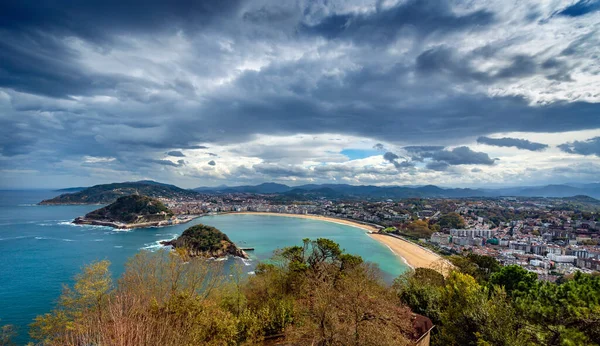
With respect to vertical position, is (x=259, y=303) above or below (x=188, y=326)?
below

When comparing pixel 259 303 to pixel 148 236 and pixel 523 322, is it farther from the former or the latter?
pixel 148 236

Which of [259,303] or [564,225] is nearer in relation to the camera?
[259,303]

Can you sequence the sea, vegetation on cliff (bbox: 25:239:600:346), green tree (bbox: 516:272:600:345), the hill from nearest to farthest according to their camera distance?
1. green tree (bbox: 516:272:600:345)
2. vegetation on cliff (bbox: 25:239:600:346)
3. the sea
4. the hill

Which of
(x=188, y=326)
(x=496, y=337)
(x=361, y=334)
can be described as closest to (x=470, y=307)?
(x=496, y=337)

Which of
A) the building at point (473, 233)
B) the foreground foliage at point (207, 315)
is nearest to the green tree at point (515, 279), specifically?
the foreground foliage at point (207, 315)

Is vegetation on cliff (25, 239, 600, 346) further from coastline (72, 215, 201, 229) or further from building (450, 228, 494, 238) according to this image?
coastline (72, 215, 201, 229)

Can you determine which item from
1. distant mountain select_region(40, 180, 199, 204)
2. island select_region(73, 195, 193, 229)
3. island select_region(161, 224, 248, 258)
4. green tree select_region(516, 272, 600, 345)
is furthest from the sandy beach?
distant mountain select_region(40, 180, 199, 204)

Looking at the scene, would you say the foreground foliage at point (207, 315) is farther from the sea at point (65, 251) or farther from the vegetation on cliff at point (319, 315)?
the sea at point (65, 251)

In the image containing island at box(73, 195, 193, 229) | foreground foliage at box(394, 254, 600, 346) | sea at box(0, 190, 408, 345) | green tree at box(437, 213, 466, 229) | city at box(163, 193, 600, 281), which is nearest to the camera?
foreground foliage at box(394, 254, 600, 346)
